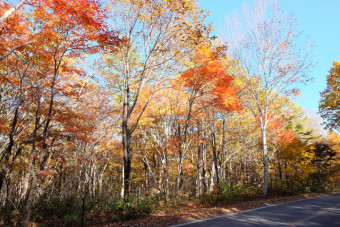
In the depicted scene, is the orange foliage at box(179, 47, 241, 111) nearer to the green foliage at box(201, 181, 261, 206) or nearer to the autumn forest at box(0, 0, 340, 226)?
the autumn forest at box(0, 0, 340, 226)

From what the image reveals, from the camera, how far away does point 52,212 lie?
11352mm

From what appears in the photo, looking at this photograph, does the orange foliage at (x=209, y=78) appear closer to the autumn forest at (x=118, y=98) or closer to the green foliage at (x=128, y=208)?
the autumn forest at (x=118, y=98)

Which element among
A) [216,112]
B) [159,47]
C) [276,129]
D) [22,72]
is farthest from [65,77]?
[276,129]

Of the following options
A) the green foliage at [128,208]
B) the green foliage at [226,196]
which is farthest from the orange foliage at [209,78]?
the green foliage at [128,208]

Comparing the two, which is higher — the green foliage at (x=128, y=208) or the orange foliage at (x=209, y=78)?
the orange foliage at (x=209, y=78)

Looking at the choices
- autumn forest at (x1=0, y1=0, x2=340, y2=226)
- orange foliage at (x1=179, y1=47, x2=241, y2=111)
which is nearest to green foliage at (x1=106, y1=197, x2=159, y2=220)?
autumn forest at (x1=0, y1=0, x2=340, y2=226)

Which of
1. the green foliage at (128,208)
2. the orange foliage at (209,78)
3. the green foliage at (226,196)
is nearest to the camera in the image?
the green foliage at (128,208)

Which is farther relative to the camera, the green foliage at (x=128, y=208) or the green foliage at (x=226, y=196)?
the green foliage at (x=226, y=196)

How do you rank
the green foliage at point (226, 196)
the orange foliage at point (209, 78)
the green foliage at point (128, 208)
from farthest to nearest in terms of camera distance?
the orange foliage at point (209, 78) < the green foliage at point (226, 196) < the green foliage at point (128, 208)

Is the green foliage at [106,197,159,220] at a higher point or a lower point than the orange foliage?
lower

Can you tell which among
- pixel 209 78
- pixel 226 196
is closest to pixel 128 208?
pixel 226 196

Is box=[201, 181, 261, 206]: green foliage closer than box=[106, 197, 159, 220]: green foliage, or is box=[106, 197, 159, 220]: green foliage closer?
box=[106, 197, 159, 220]: green foliage

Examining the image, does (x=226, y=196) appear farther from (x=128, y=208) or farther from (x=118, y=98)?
(x=118, y=98)

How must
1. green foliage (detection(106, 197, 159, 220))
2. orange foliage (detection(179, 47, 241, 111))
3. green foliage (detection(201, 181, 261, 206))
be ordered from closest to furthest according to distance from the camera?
1. green foliage (detection(106, 197, 159, 220))
2. green foliage (detection(201, 181, 261, 206))
3. orange foliage (detection(179, 47, 241, 111))
